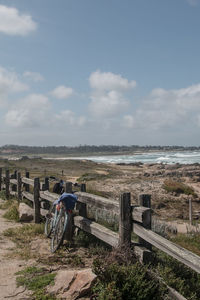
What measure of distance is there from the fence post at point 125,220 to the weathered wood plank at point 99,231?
0.24 metres

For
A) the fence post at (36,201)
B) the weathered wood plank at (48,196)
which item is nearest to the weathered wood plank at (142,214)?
the weathered wood plank at (48,196)

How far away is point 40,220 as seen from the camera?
9250 millimetres

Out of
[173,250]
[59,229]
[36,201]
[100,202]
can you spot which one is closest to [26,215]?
[36,201]

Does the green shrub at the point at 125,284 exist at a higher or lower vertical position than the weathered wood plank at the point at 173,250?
lower

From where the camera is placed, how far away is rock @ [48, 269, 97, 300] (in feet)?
13.4

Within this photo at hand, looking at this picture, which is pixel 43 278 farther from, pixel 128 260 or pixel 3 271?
pixel 128 260

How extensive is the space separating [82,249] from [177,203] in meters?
19.0

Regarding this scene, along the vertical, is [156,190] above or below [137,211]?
below

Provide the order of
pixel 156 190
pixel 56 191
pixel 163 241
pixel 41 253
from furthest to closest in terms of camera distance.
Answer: pixel 156 190 → pixel 56 191 → pixel 41 253 → pixel 163 241

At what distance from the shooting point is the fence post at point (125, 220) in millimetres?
5012

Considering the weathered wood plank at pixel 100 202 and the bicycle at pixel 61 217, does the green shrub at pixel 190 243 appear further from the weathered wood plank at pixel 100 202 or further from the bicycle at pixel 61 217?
the bicycle at pixel 61 217

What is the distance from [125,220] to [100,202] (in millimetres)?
979

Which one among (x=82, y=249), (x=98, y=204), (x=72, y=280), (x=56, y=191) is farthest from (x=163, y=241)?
(x=56, y=191)

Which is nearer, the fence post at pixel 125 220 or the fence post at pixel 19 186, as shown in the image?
the fence post at pixel 125 220
